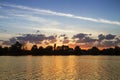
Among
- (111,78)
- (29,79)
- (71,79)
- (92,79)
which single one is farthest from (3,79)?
(111,78)

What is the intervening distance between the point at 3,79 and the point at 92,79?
24100 mm

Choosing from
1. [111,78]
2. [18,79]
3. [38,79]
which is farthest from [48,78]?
[111,78]

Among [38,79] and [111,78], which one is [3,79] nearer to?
[38,79]

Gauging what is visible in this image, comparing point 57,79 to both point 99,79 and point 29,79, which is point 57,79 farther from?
point 99,79

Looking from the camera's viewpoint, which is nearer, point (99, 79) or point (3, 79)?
point (3, 79)

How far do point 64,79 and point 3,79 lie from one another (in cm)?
1621

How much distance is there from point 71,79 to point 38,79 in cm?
915

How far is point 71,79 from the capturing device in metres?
59.3

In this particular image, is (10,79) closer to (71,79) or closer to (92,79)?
(71,79)

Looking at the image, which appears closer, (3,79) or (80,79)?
(3,79)

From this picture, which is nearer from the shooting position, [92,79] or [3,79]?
[3,79]

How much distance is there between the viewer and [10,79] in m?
55.5

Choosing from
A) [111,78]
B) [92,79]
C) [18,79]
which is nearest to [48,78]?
[18,79]

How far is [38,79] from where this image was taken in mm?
58656
